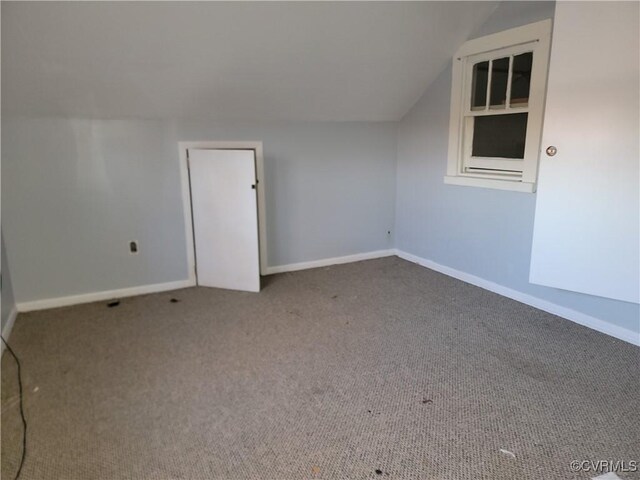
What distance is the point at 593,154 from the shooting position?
252cm

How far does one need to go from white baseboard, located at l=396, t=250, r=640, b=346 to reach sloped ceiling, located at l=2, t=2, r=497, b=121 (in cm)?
161

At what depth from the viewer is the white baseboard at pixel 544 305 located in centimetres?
269

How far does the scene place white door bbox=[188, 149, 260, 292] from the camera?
3.42 m

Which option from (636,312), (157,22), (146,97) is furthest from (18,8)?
(636,312)

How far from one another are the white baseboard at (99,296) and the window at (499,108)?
8.05ft

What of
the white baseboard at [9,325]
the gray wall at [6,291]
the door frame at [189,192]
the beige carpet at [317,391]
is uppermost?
the door frame at [189,192]

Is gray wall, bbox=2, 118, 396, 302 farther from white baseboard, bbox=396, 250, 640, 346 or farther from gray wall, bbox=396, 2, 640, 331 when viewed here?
white baseboard, bbox=396, 250, 640, 346

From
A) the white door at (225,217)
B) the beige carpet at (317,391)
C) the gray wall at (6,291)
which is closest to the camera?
the beige carpet at (317,391)

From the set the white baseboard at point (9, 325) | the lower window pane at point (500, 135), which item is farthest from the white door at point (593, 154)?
the white baseboard at point (9, 325)

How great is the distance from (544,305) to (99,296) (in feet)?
10.7

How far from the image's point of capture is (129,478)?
1.68 meters

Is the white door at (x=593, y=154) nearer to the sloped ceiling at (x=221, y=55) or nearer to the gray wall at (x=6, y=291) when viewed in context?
the sloped ceiling at (x=221, y=55)

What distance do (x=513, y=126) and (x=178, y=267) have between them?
9.21 ft

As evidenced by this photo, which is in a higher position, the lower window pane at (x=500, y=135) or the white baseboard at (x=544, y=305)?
the lower window pane at (x=500, y=135)
